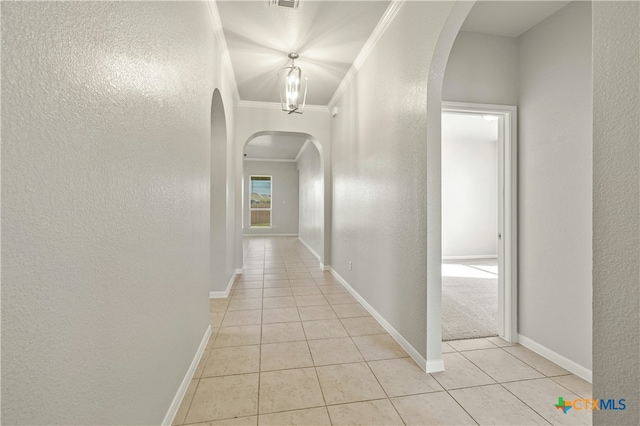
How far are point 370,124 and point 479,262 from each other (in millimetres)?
4633

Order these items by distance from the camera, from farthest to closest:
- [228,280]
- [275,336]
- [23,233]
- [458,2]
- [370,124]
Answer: [228,280] → [370,124] → [275,336] → [458,2] → [23,233]

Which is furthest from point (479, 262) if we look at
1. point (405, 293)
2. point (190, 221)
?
point (190, 221)

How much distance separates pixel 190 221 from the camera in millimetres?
1907

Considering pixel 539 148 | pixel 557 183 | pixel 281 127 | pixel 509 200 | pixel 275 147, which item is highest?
pixel 275 147

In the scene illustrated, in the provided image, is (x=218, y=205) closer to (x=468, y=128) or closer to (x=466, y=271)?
(x=466, y=271)

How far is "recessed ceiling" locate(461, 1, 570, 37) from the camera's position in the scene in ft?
7.03

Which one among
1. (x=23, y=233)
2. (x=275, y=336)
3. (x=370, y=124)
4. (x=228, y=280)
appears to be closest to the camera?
(x=23, y=233)

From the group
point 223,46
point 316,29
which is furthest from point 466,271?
point 223,46

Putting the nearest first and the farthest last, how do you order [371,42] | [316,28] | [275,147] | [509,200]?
[509,200] → [316,28] → [371,42] → [275,147]

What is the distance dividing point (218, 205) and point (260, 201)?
297 inches

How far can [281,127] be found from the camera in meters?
4.81

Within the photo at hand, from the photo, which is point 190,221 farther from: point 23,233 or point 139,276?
point 23,233

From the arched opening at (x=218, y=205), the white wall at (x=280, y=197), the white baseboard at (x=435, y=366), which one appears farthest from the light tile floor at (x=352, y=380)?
the white wall at (x=280, y=197)

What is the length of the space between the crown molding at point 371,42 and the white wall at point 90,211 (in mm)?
1723
